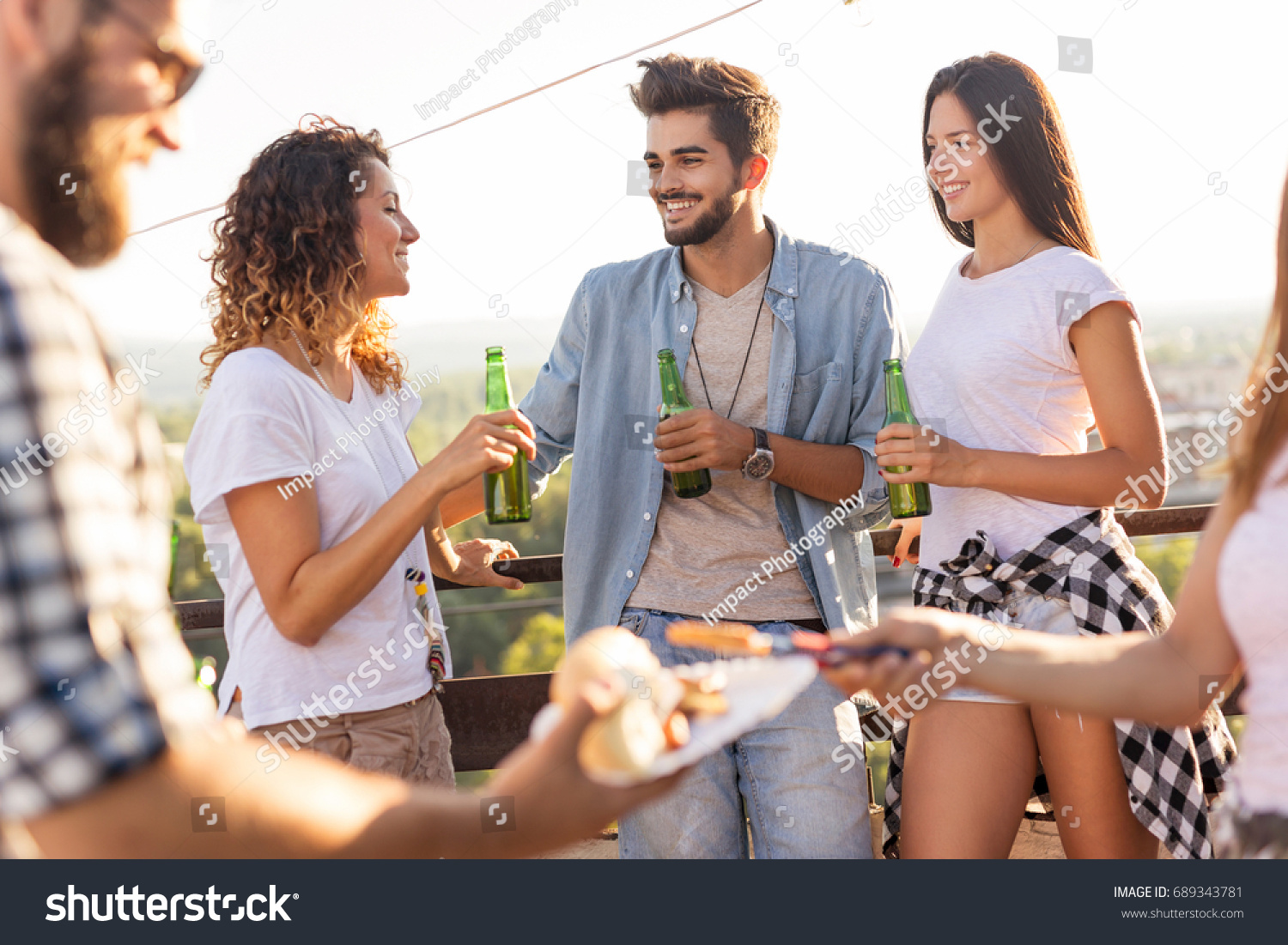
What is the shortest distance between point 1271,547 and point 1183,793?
0.97m

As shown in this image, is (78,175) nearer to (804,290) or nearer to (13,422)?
(13,422)

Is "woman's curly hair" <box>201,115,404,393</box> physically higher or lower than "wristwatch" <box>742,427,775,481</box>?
higher

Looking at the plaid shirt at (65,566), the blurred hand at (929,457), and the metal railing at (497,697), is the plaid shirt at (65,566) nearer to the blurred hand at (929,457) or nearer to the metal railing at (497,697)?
the blurred hand at (929,457)

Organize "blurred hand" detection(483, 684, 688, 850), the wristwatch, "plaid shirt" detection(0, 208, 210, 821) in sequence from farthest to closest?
the wristwatch
"blurred hand" detection(483, 684, 688, 850)
"plaid shirt" detection(0, 208, 210, 821)

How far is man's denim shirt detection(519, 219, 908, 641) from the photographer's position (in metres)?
2.77

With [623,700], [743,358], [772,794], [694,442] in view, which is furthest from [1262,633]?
[743,358]

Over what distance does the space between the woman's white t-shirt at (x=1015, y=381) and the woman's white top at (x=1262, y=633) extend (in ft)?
2.98

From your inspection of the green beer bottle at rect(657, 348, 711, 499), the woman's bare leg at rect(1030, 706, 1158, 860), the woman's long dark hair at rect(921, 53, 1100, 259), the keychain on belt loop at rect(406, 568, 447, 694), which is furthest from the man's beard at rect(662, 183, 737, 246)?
the woman's bare leg at rect(1030, 706, 1158, 860)

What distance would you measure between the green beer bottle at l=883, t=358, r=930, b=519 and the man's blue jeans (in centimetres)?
42

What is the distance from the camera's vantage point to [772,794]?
2648 millimetres

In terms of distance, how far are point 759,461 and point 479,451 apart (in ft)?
2.61

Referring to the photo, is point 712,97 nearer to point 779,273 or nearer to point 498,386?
point 779,273

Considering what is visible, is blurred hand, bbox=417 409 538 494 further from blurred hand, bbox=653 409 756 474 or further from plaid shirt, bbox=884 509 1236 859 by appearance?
plaid shirt, bbox=884 509 1236 859

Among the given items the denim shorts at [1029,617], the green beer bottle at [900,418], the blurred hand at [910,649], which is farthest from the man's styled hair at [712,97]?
the blurred hand at [910,649]
